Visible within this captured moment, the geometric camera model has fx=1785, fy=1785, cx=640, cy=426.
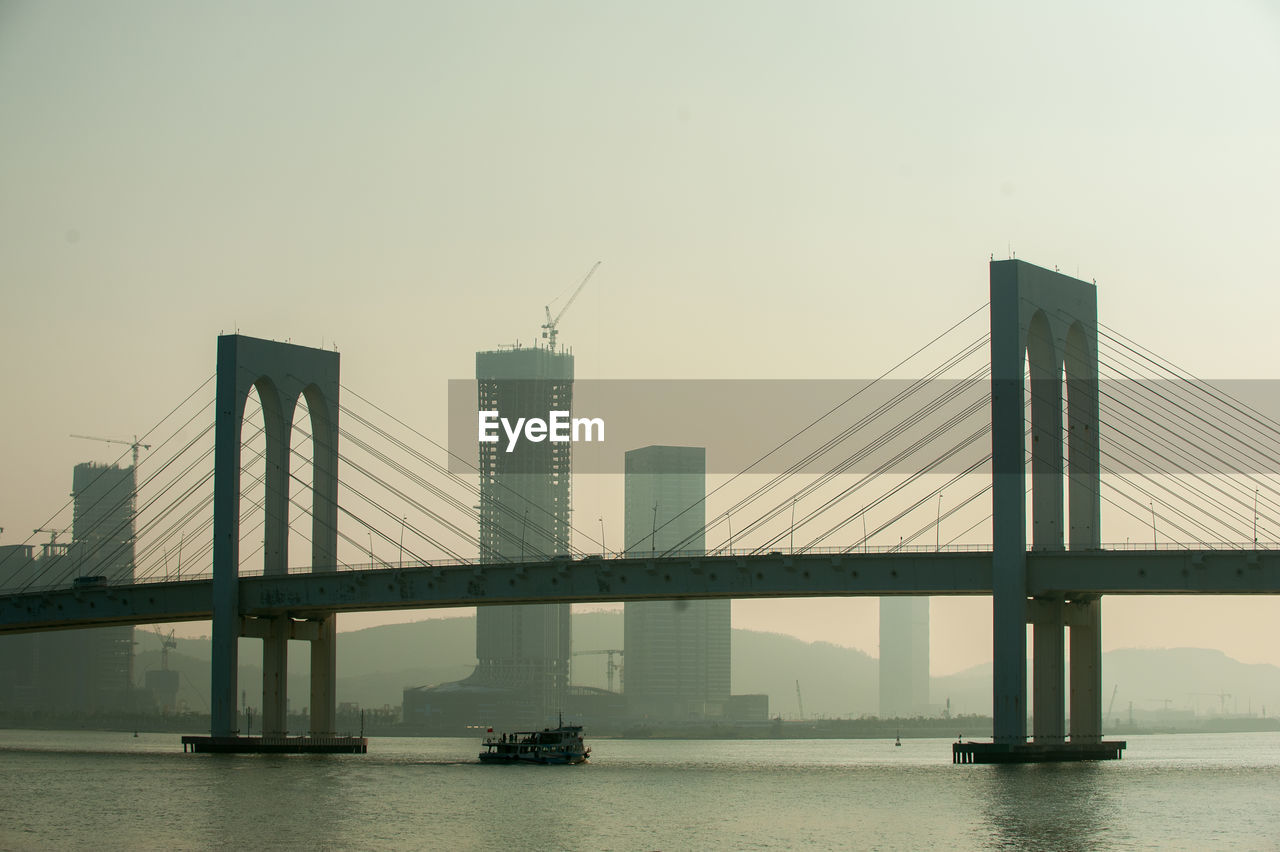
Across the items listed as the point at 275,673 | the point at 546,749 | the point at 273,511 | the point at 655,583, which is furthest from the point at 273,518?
the point at 655,583

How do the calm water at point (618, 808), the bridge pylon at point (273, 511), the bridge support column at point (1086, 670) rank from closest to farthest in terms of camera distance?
the calm water at point (618, 808) → the bridge support column at point (1086, 670) → the bridge pylon at point (273, 511)

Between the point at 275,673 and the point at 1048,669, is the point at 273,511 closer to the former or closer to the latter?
the point at 275,673

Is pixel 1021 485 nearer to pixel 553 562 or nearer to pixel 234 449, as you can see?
pixel 553 562

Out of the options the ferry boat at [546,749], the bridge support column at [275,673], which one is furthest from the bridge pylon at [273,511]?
the ferry boat at [546,749]

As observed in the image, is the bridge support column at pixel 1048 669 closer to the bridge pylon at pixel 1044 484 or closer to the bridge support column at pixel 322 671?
the bridge pylon at pixel 1044 484

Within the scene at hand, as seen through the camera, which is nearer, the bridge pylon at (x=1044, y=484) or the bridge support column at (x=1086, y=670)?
the bridge pylon at (x=1044, y=484)

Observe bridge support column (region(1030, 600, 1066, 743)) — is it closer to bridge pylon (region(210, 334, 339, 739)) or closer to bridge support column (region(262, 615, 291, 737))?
bridge pylon (region(210, 334, 339, 739))
